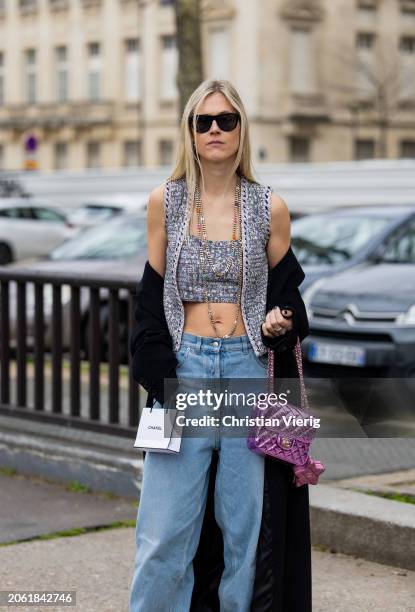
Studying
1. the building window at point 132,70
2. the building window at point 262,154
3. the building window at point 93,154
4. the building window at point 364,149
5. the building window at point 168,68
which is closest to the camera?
the building window at point 262,154

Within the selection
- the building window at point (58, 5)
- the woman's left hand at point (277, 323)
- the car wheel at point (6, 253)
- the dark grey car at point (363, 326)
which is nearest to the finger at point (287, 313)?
the woman's left hand at point (277, 323)

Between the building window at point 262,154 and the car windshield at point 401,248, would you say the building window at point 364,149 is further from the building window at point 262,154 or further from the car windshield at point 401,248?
the car windshield at point 401,248

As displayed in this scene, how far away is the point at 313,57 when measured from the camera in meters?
54.3

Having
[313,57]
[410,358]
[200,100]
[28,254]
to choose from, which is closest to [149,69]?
[313,57]

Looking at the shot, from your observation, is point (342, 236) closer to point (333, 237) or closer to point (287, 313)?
point (333, 237)

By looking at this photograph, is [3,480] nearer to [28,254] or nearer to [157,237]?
[157,237]

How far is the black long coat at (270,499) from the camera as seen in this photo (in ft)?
13.3

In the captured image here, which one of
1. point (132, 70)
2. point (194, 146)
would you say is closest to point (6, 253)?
point (194, 146)

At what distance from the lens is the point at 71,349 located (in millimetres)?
7488

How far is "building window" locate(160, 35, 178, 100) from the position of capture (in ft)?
186

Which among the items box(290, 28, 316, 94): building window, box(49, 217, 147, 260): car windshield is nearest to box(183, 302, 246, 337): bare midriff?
box(49, 217, 147, 260): car windshield

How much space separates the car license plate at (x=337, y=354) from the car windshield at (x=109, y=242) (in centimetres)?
349

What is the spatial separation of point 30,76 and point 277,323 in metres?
61.7

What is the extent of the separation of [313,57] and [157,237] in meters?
51.3
